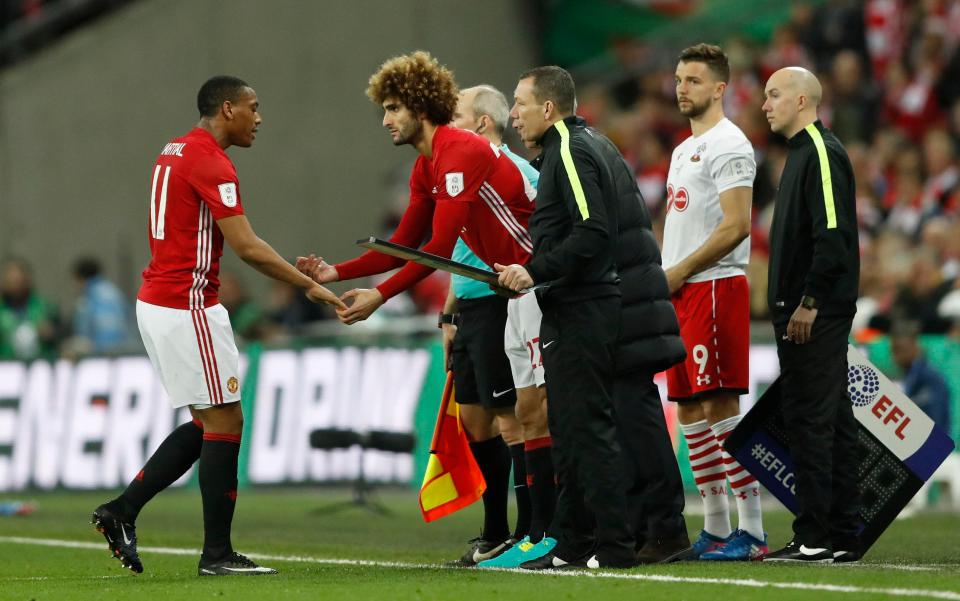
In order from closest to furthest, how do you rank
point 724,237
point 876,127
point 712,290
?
point 724,237 → point 712,290 → point 876,127

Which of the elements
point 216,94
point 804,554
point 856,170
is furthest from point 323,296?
point 856,170

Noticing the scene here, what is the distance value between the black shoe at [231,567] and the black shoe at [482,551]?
105cm

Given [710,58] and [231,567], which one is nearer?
[231,567]

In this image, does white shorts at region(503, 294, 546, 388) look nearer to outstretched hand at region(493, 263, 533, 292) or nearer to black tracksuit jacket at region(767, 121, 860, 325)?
outstretched hand at region(493, 263, 533, 292)

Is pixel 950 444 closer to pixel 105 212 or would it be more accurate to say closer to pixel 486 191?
pixel 486 191

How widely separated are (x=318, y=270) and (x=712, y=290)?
204cm

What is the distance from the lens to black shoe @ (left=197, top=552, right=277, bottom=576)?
310 inches

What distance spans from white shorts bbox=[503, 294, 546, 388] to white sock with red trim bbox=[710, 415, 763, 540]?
1.05 metres

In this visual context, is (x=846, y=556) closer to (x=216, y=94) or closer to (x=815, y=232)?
(x=815, y=232)

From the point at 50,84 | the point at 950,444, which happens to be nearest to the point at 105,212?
the point at 50,84

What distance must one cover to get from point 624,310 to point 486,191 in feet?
3.06

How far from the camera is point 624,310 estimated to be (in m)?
7.77

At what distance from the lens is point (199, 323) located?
7938 mm

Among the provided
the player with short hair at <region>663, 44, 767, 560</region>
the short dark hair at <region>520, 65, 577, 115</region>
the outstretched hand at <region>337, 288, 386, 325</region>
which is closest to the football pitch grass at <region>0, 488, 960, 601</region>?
the player with short hair at <region>663, 44, 767, 560</region>
